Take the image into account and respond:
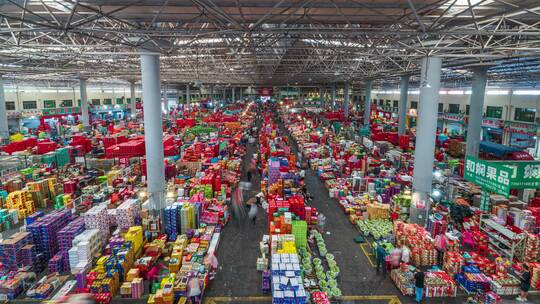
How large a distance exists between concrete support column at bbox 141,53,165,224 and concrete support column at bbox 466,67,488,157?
1899 cm

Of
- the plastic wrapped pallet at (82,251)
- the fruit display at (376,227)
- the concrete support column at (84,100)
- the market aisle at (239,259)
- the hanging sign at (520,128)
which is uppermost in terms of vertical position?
the concrete support column at (84,100)

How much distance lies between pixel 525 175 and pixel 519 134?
83.9 ft

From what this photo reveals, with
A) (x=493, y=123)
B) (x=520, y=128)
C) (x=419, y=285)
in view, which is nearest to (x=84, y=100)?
(x=419, y=285)

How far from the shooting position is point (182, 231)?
1244 centimetres

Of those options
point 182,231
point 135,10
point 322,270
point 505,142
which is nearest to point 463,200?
point 322,270

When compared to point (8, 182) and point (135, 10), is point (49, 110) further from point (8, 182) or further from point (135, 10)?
point (135, 10)

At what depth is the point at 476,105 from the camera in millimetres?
20359

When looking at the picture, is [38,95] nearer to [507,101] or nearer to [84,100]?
[84,100]

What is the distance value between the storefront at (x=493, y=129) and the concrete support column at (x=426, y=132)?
23.8m

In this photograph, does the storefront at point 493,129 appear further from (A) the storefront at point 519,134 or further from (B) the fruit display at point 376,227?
(B) the fruit display at point 376,227

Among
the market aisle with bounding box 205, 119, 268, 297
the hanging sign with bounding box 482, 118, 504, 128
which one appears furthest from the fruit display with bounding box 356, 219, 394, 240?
the hanging sign with bounding box 482, 118, 504, 128

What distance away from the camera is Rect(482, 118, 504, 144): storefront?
1217 inches

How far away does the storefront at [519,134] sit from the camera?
2739 centimetres

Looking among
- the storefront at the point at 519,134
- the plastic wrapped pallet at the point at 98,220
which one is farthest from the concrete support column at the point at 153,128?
the storefront at the point at 519,134
